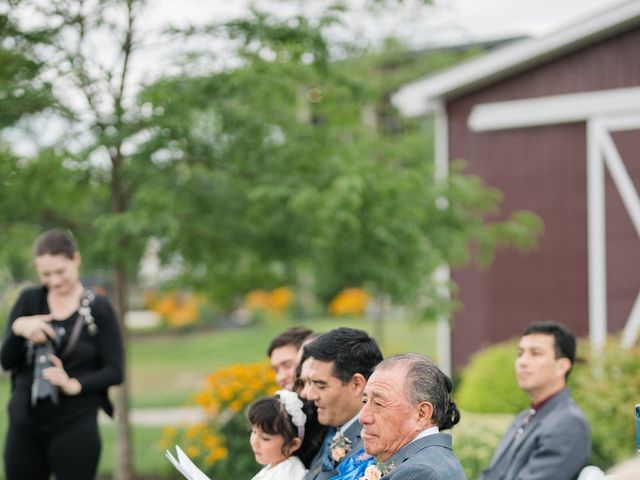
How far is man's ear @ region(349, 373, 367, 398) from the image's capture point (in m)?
3.00

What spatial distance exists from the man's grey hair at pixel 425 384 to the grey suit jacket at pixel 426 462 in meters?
0.07

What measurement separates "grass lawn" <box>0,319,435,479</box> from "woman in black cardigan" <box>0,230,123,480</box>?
3672mm

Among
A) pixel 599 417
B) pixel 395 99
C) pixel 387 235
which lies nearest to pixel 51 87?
pixel 387 235

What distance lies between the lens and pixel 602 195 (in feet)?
29.0

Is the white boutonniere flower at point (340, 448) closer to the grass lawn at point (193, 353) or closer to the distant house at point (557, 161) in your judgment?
the distant house at point (557, 161)

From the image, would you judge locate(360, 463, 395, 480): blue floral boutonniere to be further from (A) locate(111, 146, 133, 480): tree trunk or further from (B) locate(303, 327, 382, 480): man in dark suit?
(A) locate(111, 146, 133, 480): tree trunk

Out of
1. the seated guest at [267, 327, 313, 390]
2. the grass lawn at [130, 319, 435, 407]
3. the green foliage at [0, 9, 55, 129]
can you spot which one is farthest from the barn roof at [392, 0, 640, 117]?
the seated guest at [267, 327, 313, 390]

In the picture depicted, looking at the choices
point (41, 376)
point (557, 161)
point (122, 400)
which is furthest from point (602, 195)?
point (41, 376)

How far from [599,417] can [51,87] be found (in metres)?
4.39

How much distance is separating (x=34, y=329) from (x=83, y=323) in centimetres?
26

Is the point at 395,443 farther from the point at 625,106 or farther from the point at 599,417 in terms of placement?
A: the point at 625,106

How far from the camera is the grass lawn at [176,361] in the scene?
883 centimetres

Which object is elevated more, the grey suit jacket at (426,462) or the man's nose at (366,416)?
the man's nose at (366,416)

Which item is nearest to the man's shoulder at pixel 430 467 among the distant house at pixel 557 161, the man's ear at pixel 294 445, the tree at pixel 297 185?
the man's ear at pixel 294 445
